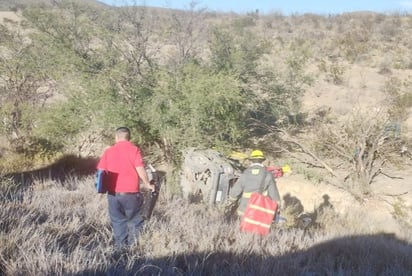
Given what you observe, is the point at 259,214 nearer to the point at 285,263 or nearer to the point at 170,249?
the point at 285,263

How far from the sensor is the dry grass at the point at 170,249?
A: 5047 millimetres

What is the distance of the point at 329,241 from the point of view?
23.8ft

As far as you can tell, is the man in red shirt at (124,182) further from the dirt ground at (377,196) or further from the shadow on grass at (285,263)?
the dirt ground at (377,196)

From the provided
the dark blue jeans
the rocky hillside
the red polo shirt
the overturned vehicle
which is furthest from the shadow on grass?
the overturned vehicle

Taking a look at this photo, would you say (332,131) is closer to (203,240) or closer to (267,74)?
(267,74)

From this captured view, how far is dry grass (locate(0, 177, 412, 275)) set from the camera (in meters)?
5.05

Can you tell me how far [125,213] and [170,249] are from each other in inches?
54.7

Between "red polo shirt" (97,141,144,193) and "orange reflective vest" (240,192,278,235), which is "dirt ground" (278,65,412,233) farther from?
"red polo shirt" (97,141,144,193)

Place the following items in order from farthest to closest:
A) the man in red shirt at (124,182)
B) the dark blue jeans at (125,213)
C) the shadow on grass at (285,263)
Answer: the man in red shirt at (124,182) → the dark blue jeans at (125,213) → the shadow on grass at (285,263)

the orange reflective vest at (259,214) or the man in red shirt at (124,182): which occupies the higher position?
the man in red shirt at (124,182)

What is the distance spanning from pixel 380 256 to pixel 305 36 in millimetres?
33688

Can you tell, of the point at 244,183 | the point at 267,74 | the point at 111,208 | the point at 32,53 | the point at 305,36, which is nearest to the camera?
the point at 111,208

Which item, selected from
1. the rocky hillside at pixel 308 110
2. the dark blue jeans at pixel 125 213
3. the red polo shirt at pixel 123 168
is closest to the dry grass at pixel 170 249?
the dark blue jeans at pixel 125 213

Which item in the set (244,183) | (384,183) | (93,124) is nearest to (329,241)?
(244,183)
